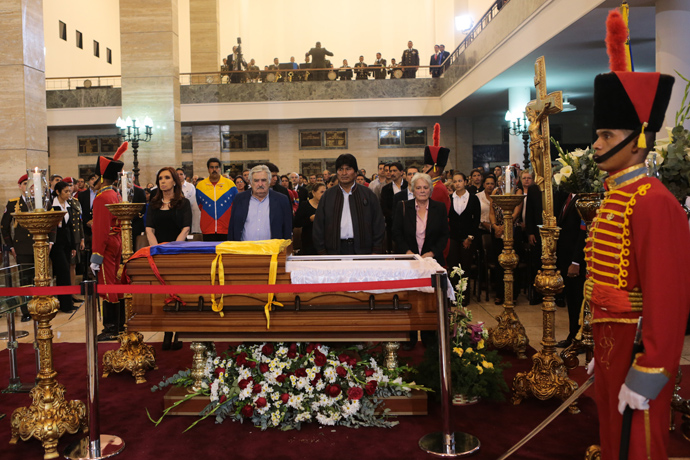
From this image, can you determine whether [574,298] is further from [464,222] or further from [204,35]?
[204,35]

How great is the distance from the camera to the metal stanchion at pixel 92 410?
3436mm

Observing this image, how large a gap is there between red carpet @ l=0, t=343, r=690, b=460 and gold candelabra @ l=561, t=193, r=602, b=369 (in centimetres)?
29

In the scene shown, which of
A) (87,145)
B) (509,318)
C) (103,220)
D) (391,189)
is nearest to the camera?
(509,318)

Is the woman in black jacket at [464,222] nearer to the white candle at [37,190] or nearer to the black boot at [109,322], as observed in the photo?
the black boot at [109,322]

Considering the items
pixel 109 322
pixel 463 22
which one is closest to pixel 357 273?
pixel 109 322

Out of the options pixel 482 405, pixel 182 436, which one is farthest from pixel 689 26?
pixel 182 436

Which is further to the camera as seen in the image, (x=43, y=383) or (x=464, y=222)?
(x=464, y=222)

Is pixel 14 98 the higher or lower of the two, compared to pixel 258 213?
higher

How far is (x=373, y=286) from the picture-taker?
3.49m

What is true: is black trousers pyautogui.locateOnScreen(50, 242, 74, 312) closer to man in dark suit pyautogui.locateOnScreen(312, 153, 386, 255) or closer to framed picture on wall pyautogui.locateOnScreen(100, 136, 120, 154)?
man in dark suit pyautogui.locateOnScreen(312, 153, 386, 255)

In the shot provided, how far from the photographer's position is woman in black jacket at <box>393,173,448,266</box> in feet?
18.2

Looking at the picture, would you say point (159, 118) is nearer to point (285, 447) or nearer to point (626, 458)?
point (285, 447)

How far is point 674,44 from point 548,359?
5.35 m

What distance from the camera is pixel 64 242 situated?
26.3ft
